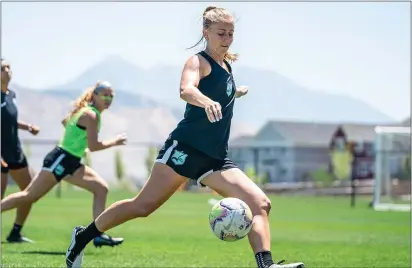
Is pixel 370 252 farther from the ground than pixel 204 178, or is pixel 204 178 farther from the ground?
pixel 204 178

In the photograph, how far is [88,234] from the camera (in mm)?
8398

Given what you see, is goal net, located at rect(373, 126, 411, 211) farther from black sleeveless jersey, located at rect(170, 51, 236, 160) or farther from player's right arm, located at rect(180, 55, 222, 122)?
player's right arm, located at rect(180, 55, 222, 122)

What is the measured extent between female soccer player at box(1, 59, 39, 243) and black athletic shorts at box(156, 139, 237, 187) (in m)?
5.25

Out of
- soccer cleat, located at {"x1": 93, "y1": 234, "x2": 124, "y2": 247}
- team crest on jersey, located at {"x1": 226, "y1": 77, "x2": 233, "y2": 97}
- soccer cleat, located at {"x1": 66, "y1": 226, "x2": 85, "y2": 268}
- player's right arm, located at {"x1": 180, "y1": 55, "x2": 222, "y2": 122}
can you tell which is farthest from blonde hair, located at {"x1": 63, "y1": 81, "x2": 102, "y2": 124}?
player's right arm, located at {"x1": 180, "y1": 55, "x2": 222, "y2": 122}

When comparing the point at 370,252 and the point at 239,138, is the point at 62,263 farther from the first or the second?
the point at 239,138

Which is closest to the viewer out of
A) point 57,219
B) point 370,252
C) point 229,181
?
point 229,181

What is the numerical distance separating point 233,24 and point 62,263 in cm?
367

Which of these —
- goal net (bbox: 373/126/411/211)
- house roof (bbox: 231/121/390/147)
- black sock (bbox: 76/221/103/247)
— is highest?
black sock (bbox: 76/221/103/247)

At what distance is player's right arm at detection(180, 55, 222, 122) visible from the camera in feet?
22.4

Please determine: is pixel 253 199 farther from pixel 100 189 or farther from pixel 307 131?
pixel 307 131

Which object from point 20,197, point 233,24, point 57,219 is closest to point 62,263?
point 20,197

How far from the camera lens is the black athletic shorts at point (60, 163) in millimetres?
11695

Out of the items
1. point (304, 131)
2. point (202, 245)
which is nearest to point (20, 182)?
point (202, 245)

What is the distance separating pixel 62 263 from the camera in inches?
398
